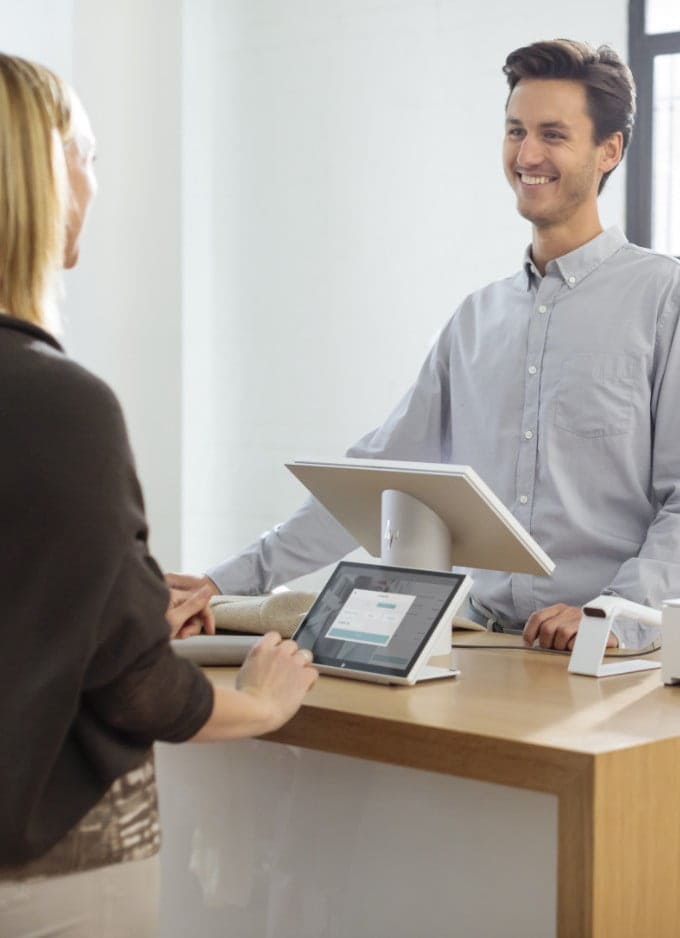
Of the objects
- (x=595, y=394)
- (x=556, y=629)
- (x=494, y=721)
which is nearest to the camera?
(x=494, y=721)

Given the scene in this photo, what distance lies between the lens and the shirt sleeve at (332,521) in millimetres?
2539

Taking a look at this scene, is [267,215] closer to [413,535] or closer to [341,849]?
[413,535]

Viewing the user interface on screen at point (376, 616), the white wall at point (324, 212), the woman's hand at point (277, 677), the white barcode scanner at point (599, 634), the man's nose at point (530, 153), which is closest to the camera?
the woman's hand at point (277, 677)

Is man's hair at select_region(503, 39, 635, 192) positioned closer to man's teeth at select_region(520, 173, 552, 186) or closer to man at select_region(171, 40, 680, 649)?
man at select_region(171, 40, 680, 649)

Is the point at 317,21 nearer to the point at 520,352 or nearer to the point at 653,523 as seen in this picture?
the point at 520,352

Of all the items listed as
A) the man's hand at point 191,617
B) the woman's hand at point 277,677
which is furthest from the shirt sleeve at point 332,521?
the woman's hand at point 277,677

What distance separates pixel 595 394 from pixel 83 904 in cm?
156

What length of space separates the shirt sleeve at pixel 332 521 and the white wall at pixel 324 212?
5.41ft

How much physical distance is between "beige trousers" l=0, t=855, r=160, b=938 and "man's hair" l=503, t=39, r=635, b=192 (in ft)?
6.10

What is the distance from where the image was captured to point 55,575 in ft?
3.71

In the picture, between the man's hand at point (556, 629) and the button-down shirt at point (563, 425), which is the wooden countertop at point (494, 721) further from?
the button-down shirt at point (563, 425)

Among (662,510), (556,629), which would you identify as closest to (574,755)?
(556,629)

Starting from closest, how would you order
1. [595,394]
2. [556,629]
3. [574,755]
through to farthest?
[574,755], [556,629], [595,394]

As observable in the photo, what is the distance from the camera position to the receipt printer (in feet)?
6.13
